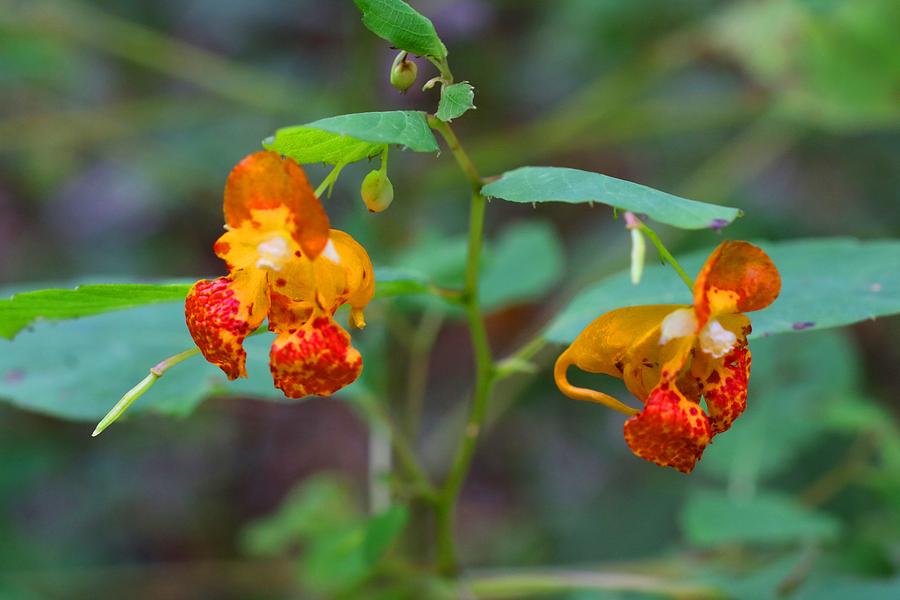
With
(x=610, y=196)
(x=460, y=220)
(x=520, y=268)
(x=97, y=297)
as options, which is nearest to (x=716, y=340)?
(x=610, y=196)

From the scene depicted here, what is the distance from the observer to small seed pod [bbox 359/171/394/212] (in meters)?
0.80

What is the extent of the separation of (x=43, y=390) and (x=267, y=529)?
806mm

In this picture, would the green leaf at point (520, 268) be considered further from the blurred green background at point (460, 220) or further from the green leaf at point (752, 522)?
the green leaf at point (752, 522)

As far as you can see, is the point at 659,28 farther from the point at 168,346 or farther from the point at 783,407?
the point at 168,346

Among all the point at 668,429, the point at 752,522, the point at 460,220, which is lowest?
the point at 752,522

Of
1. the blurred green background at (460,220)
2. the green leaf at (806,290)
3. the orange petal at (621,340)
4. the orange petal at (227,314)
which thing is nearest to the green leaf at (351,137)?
the orange petal at (227,314)

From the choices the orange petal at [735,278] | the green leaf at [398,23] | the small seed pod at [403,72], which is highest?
the green leaf at [398,23]

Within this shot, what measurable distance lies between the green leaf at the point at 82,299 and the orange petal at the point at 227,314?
0.20 feet

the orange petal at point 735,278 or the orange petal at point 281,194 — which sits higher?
the orange petal at point 281,194

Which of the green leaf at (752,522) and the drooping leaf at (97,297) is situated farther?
the green leaf at (752,522)

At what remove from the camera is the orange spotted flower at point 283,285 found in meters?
0.72

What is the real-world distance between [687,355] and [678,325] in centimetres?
3

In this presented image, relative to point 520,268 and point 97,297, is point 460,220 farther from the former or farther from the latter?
point 97,297

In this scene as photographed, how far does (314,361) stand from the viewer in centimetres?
71
